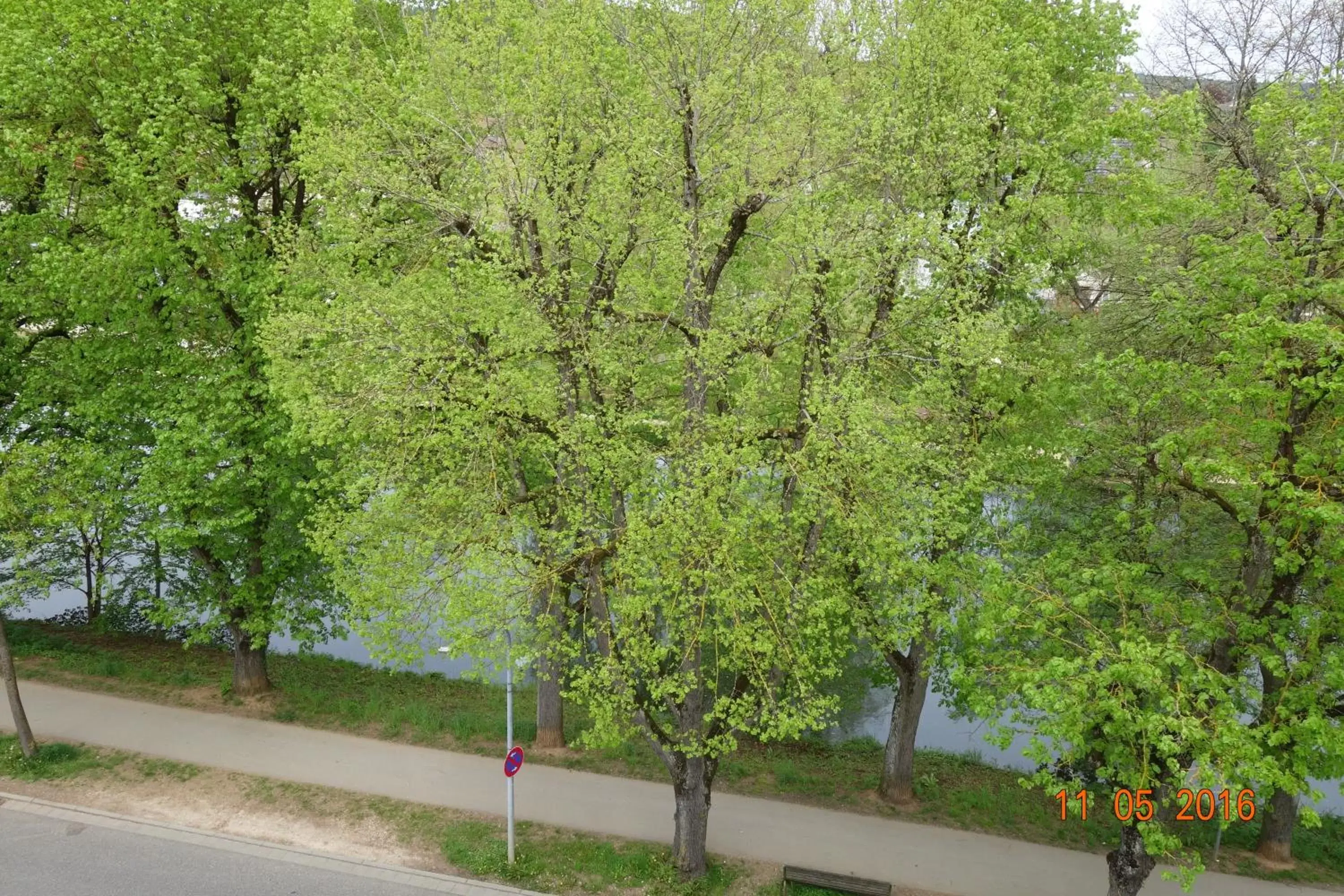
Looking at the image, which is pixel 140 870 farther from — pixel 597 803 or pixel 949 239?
pixel 949 239

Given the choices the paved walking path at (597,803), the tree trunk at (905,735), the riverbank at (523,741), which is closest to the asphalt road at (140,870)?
the paved walking path at (597,803)

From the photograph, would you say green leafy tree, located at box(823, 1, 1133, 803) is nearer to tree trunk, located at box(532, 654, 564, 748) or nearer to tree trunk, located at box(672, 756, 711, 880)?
tree trunk, located at box(672, 756, 711, 880)

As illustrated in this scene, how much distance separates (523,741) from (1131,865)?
8.39 meters

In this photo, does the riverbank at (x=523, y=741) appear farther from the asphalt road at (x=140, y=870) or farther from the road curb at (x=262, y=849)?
the asphalt road at (x=140, y=870)

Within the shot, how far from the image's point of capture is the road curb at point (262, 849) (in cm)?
984

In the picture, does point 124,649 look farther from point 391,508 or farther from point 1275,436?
point 1275,436

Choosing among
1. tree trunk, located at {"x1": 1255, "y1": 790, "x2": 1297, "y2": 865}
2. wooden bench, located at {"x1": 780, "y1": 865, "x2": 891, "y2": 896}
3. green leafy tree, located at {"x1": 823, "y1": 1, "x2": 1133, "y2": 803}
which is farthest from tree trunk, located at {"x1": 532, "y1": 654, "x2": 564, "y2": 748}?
tree trunk, located at {"x1": 1255, "y1": 790, "x2": 1297, "y2": 865}

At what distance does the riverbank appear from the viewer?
11992mm

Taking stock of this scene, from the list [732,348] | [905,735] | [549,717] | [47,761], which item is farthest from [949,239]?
[47,761]

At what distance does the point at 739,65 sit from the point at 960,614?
21.5ft

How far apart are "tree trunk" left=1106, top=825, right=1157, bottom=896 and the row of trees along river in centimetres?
4

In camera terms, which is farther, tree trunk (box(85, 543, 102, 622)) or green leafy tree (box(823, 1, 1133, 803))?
tree trunk (box(85, 543, 102, 622))

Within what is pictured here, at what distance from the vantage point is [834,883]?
9906 millimetres

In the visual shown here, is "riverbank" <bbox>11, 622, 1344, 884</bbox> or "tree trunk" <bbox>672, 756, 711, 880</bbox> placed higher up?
"tree trunk" <bbox>672, 756, 711, 880</bbox>
